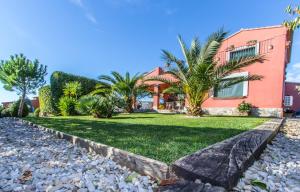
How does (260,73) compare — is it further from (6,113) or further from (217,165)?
(6,113)

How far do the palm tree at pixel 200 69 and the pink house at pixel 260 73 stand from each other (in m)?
1.12

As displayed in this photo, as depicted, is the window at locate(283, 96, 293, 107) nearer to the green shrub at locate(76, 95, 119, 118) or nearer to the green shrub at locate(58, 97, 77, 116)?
the green shrub at locate(76, 95, 119, 118)

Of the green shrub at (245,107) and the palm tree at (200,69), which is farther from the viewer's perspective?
the green shrub at (245,107)

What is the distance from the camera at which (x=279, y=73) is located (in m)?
9.97

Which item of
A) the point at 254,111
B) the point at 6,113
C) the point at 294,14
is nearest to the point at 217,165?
the point at 294,14

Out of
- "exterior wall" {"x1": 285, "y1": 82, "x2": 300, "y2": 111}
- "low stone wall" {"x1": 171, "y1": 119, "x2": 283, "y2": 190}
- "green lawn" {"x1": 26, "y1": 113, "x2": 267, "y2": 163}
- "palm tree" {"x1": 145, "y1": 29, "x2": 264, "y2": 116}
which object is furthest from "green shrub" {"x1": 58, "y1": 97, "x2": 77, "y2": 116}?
"exterior wall" {"x1": 285, "y1": 82, "x2": 300, "y2": 111}

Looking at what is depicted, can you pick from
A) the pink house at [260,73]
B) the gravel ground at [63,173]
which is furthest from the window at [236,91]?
the gravel ground at [63,173]

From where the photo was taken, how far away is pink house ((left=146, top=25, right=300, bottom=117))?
10008 millimetres

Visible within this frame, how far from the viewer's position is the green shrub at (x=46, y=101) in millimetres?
12227

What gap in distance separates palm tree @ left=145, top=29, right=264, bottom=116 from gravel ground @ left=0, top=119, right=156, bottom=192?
6.28 m

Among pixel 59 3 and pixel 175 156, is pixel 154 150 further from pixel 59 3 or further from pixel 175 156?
pixel 59 3

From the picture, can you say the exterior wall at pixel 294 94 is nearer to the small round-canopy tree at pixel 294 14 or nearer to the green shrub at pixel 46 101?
the small round-canopy tree at pixel 294 14

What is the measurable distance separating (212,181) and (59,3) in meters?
9.91

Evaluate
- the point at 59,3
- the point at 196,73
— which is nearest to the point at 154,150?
the point at 196,73
